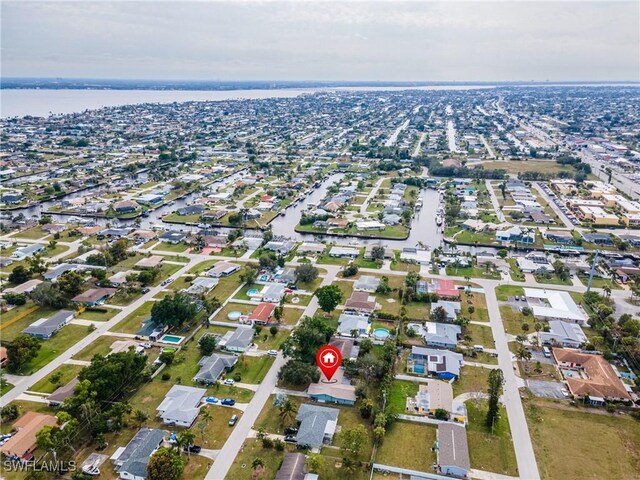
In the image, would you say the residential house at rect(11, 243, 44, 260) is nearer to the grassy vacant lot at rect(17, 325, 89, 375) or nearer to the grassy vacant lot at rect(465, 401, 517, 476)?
the grassy vacant lot at rect(17, 325, 89, 375)

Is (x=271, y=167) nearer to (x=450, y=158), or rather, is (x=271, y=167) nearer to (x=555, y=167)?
(x=450, y=158)

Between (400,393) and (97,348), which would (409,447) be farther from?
(97,348)

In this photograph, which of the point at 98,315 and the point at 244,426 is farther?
the point at 98,315

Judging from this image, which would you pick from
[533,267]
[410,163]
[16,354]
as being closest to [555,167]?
[410,163]

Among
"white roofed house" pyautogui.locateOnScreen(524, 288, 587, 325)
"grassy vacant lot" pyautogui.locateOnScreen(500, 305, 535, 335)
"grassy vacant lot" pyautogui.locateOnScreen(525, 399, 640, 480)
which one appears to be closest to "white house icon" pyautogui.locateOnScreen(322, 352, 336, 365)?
"grassy vacant lot" pyautogui.locateOnScreen(525, 399, 640, 480)

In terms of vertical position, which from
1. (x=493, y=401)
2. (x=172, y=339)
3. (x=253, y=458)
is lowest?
(x=253, y=458)

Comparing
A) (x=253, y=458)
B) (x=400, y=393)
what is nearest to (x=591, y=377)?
(x=400, y=393)

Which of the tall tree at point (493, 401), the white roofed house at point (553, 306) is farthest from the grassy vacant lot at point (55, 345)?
the white roofed house at point (553, 306)
